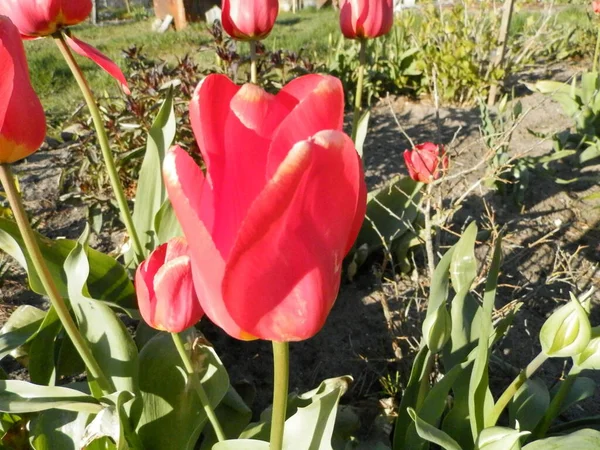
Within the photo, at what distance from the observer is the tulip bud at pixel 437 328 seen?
94 centimetres

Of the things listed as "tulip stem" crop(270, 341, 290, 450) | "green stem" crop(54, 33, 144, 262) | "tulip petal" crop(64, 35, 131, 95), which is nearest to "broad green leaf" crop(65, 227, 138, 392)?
"green stem" crop(54, 33, 144, 262)

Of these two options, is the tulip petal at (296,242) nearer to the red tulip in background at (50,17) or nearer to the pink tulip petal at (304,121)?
the pink tulip petal at (304,121)

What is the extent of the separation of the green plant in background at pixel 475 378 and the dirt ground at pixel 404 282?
18 cm

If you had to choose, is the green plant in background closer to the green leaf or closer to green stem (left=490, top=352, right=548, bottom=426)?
green stem (left=490, top=352, right=548, bottom=426)

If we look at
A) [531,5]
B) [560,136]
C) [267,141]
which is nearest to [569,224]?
[560,136]

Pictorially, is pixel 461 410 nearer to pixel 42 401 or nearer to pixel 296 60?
pixel 42 401

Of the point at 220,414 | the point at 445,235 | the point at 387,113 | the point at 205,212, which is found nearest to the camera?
the point at 205,212

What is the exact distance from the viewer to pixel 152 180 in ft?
5.24

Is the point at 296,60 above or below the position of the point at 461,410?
above

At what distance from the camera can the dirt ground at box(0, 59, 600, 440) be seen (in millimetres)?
1581

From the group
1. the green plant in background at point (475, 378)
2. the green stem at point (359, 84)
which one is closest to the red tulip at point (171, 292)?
the green plant in background at point (475, 378)

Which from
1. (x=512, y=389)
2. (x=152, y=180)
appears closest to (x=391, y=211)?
(x=152, y=180)

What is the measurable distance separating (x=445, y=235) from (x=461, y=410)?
3.62 ft

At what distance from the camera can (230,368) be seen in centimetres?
167
